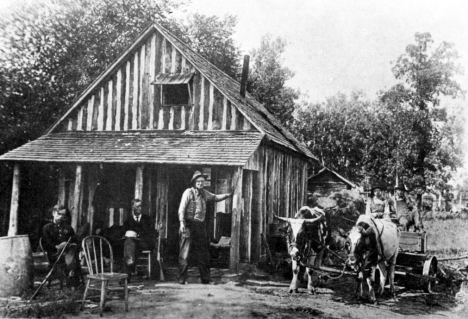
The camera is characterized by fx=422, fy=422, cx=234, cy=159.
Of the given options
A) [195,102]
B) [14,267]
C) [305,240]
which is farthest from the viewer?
[195,102]

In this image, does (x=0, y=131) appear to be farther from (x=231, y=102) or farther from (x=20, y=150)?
(x=231, y=102)

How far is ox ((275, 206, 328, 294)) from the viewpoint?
859 centimetres

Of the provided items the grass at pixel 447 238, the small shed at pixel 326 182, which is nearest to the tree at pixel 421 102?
the grass at pixel 447 238

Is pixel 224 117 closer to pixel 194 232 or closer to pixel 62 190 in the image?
pixel 194 232

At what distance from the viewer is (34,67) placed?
1576 cm

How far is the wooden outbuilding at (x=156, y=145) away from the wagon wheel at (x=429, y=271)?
441cm

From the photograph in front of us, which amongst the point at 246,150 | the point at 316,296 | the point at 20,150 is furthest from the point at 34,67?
the point at 316,296

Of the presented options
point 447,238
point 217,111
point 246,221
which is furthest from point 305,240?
point 447,238

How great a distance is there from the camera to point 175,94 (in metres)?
13.8

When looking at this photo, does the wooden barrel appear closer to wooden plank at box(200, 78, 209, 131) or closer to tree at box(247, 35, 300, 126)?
wooden plank at box(200, 78, 209, 131)

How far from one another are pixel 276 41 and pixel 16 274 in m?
22.2

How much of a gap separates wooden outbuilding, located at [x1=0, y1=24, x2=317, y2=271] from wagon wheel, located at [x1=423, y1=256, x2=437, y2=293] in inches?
174

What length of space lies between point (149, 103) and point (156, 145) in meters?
2.00

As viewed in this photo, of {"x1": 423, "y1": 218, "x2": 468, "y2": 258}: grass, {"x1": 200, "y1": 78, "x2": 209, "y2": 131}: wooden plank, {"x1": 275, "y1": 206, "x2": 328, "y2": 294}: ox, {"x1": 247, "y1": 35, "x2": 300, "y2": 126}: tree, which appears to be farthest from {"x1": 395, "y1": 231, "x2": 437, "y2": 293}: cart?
{"x1": 247, "y1": 35, "x2": 300, "y2": 126}: tree
